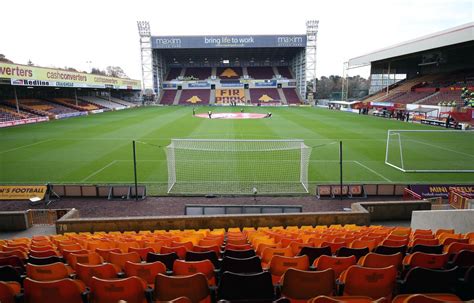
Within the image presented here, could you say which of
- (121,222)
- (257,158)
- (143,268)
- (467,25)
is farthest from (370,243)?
(467,25)

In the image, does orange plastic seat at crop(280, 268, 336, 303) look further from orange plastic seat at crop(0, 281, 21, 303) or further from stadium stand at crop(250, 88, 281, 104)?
stadium stand at crop(250, 88, 281, 104)

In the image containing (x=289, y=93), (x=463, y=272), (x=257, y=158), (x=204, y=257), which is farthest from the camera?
(x=289, y=93)

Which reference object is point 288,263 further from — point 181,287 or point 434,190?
point 434,190

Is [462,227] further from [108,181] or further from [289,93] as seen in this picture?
[289,93]

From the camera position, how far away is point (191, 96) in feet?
279

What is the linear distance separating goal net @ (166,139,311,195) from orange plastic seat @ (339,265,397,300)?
425 inches

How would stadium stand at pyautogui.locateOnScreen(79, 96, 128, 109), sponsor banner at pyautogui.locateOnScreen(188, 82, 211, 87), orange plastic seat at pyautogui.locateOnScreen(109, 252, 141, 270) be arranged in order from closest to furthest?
orange plastic seat at pyautogui.locateOnScreen(109, 252, 141, 270), stadium stand at pyautogui.locateOnScreen(79, 96, 128, 109), sponsor banner at pyautogui.locateOnScreen(188, 82, 211, 87)

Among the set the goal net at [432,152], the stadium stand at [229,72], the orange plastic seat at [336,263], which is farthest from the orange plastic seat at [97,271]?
the stadium stand at [229,72]

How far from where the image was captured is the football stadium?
3654mm

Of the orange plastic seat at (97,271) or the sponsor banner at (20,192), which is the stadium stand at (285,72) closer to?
the sponsor banner at (20,192)

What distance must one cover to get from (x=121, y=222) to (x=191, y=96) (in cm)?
7749

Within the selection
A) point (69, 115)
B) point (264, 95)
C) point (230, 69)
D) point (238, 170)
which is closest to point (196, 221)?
point (238, 170)

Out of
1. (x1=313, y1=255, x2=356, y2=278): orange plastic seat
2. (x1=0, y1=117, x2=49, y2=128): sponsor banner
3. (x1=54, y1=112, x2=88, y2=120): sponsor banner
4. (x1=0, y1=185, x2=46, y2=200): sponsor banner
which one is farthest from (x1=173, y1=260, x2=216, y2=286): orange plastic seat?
(x1=54, y1=112, x2=88, y2=120): sponsor banner

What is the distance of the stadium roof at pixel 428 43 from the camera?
36522 millimetres
